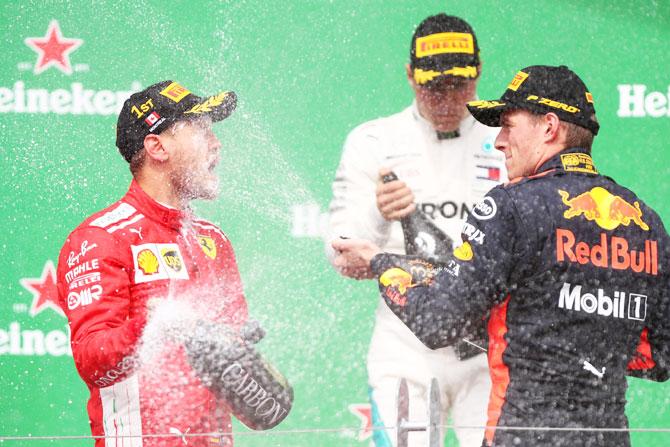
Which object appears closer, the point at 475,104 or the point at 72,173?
the point at 475,104

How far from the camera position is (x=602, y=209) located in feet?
8.38

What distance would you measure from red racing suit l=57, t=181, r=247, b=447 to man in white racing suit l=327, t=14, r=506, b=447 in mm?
896

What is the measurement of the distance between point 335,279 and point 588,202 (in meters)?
1.62

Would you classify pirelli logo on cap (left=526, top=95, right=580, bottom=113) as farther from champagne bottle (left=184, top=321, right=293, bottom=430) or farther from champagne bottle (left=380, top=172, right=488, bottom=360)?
champagne bottle (left=380, top=172, right=488, bottom=360)

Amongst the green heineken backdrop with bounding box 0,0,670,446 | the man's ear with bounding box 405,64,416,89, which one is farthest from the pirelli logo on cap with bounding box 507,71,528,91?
the green heineken backdrop with bounding box 0,0,670,446

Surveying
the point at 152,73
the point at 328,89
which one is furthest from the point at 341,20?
the point at 152,73

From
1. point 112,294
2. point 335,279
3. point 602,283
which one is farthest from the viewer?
point 335,279

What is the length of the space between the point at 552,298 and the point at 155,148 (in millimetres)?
1152

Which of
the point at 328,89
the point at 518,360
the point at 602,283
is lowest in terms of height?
the point at 518,360

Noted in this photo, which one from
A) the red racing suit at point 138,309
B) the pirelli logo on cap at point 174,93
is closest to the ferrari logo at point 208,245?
the red racing suit at point 138,309

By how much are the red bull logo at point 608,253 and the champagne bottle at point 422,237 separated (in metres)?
1.18

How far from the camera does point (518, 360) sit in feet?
8.30

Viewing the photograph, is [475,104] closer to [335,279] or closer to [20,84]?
[335,279]

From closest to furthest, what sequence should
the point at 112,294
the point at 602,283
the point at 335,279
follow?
1. the point at 602,283
2. the point at 112,294
3. the point at 335,279
